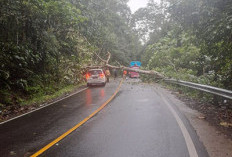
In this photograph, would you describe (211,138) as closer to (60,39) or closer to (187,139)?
(187,139)

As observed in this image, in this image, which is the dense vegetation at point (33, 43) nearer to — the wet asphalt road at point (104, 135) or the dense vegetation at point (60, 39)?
the dense vegetation at point (60, 39)

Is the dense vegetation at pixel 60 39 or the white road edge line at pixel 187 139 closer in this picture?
the white road edge line at pixel 187 139

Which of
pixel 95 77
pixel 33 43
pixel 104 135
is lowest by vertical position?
pixel 104 135

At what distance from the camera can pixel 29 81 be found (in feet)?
49.5

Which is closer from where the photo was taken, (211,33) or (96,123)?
(96,123)

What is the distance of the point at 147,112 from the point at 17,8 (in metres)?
9.06

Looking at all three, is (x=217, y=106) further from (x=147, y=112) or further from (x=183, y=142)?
(x=183, y=142)

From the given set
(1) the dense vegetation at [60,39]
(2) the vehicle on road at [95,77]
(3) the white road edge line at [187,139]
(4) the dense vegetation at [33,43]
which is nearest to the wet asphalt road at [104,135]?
(3) the white road edge line at [187,139]

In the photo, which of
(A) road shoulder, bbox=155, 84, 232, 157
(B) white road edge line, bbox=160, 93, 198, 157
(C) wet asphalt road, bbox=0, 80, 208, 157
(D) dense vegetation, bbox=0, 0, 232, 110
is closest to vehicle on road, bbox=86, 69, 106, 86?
(D) dense vegetation, bbox=0, 0, 232, 110

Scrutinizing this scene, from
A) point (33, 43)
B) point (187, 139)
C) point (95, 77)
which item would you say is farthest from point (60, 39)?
point (187, 139)

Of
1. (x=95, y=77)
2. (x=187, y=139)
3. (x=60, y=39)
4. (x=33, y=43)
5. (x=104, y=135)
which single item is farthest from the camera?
(x=95, y=77)

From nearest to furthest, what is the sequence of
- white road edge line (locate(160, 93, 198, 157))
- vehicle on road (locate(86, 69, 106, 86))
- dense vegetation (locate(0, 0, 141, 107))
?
white road edge line (locate(160, 93, 198, 157)) < dense vegetation (locate(0, 0, 141, 107)) < vehicle on road (locate(86, 69, 106, 86))

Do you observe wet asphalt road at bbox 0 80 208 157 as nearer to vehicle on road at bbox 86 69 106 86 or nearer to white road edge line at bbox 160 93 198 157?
white road edge line at bbox 160 93 198 157

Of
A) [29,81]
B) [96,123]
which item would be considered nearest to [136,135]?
[96,123]
